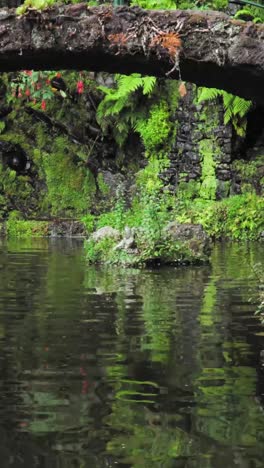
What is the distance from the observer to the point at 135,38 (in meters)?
7.16

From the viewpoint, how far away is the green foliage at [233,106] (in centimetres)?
2264

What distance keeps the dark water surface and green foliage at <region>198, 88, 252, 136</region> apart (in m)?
11.7

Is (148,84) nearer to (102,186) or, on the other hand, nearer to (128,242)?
(102,186)

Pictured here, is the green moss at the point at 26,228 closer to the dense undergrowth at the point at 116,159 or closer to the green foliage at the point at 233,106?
the dense undergrowth at the point at 116,159

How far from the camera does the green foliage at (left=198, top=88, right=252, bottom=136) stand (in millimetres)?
22641

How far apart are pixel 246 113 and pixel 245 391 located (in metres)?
18.8

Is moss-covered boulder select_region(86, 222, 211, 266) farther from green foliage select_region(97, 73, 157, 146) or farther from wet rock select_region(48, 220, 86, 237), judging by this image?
wet rock select_region(48, 220, 86, 237)

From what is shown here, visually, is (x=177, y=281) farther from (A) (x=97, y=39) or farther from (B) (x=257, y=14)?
(B) (x=257, y=14)

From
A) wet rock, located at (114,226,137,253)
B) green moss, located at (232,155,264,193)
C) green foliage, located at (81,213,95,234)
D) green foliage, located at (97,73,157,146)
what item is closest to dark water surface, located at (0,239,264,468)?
wet rock, located at (114,226,137,253)

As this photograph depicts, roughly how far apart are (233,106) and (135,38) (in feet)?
53.2

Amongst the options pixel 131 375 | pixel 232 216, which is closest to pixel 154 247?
pixel 131 375

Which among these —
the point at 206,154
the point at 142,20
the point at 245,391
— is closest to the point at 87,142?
the point at 206,154

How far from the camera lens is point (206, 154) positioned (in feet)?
79.2

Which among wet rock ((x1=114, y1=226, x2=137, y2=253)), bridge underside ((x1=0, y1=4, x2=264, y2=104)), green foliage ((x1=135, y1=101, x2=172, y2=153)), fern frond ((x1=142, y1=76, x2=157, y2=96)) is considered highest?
fern frond ((x1=142, y1=76, x2=157, y2=96))
